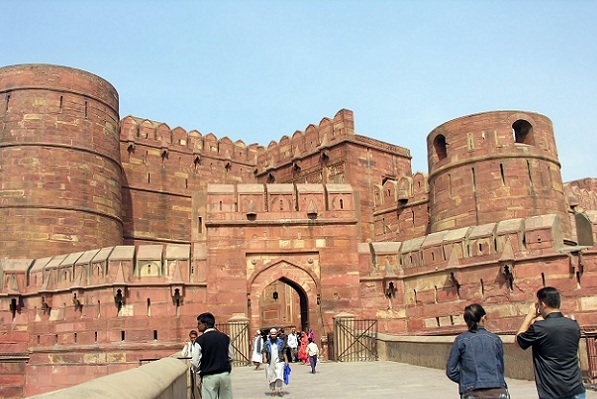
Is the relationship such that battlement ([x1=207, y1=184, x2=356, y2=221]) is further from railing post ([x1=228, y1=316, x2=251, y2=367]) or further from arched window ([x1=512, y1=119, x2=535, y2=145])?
arched window ([x1=512, y1=119, x2=535, y2=145])

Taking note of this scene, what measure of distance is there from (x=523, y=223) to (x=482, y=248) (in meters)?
1.05

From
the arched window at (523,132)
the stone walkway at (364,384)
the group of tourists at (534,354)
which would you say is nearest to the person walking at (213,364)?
the group of tourists at (534,354)

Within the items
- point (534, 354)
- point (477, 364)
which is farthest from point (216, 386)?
point (534, 354)

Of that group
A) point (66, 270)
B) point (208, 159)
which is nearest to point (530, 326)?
point (66, 270)

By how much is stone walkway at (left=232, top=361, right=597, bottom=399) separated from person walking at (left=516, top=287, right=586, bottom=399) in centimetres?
344

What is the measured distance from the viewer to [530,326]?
361cm

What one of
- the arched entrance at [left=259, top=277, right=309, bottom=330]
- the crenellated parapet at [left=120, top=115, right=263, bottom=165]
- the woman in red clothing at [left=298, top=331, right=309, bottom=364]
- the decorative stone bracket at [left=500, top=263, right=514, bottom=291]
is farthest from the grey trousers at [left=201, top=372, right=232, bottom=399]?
the crenellated parapet at [left=120, top=115, right=263, bottom=165]

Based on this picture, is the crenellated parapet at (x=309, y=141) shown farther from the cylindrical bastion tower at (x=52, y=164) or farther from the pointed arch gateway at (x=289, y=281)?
the pointed arch gateway at (x=289, y=281)

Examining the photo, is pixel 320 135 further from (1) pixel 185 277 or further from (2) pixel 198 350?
(2) pixel 198 350

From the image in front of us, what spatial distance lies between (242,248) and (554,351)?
12.6 m

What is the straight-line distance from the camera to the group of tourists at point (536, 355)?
351cm

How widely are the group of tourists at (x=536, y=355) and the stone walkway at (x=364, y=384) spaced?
3348mm

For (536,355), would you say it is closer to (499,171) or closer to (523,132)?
(499,171)

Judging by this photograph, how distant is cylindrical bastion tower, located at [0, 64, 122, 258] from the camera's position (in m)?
19.2
